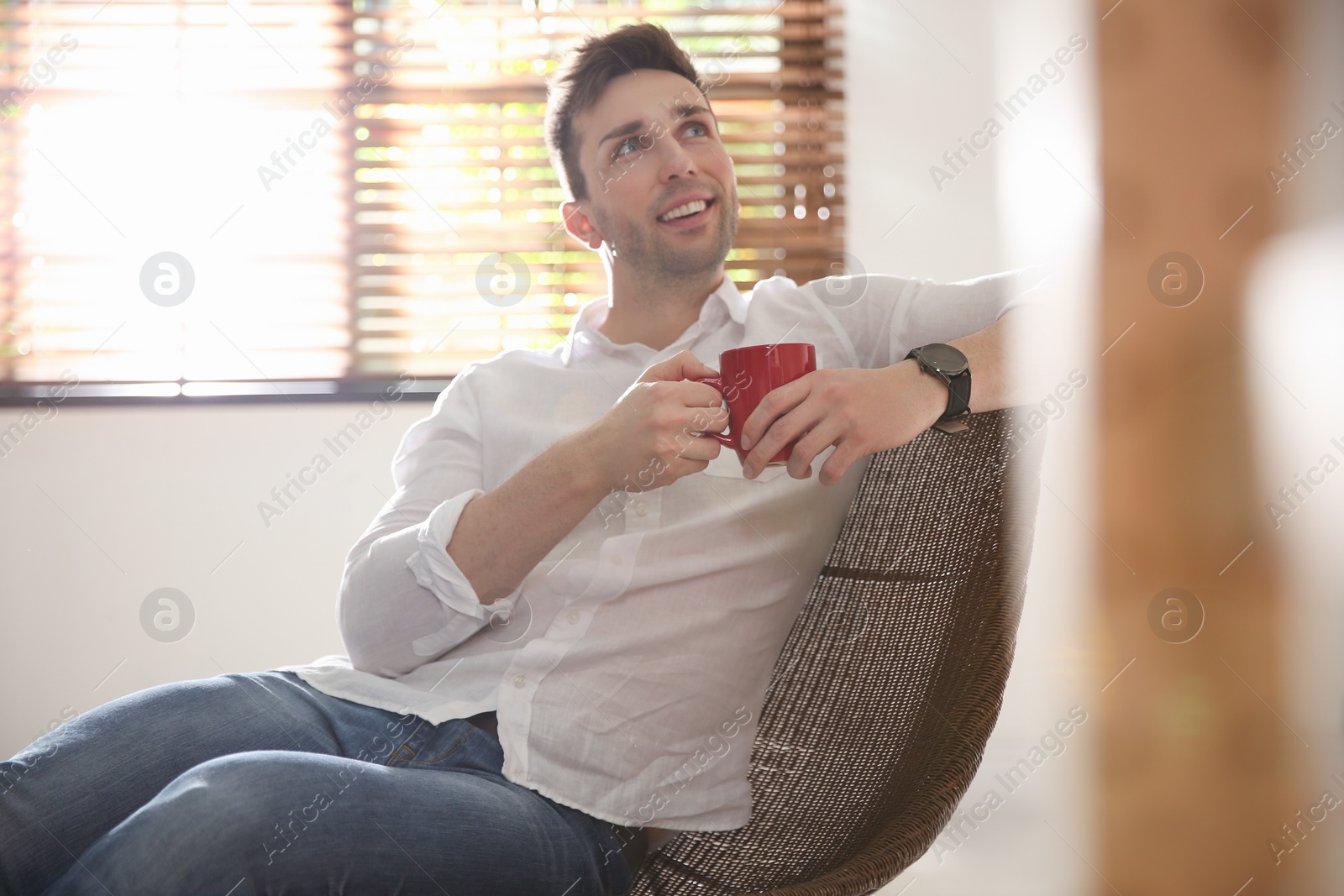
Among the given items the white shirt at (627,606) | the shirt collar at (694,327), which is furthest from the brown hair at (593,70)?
the white shirt at (627,606)

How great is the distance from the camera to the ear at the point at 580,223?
1.28 m

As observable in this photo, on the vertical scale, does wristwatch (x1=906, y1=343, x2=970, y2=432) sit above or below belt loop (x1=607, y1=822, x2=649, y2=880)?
above

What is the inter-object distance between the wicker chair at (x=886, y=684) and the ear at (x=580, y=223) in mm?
535

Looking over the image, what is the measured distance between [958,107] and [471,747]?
152 centimetres

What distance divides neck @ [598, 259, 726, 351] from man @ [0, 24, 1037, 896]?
0.02m

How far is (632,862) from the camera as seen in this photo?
0.83 meters

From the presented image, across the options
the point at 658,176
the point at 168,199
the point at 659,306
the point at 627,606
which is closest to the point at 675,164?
the point at 658,176

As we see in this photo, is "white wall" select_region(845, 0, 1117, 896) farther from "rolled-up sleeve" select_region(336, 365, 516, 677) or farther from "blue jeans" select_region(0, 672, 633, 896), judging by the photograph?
"rolled-up sleeve" select_region(336, 365, 516, 677)

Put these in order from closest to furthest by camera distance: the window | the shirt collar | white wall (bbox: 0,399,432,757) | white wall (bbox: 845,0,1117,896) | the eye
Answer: white wall (bbox: 845,0,1117,896) → the shirt collar → the eye → white wall (bbox: 0,399,432,757) → the window

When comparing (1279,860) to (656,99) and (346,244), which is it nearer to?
(656,99)

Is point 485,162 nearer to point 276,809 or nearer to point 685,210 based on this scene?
point 685,210

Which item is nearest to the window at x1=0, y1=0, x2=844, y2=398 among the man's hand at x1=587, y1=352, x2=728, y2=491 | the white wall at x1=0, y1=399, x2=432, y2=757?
the white wall at x1=0, y1=399, x2=432, y2=757

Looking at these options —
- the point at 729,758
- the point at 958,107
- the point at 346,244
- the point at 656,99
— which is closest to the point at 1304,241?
the point at 729,758

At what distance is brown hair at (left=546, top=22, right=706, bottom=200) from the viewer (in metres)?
1.22
